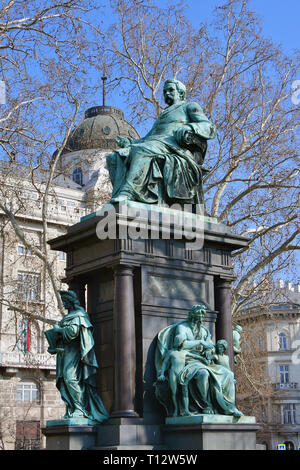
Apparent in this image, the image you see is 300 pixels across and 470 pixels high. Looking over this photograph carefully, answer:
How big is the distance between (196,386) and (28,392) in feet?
107

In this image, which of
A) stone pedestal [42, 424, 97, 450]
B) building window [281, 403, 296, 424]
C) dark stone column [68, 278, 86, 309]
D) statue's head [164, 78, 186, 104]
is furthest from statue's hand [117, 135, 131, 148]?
building window [281, 403, 296, 424]

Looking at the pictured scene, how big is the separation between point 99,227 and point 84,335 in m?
1.45

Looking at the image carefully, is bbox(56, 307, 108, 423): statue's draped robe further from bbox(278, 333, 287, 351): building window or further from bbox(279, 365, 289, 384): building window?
bbox(279, 365, 289, 384): building window

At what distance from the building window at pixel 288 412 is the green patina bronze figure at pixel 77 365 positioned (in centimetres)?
5328

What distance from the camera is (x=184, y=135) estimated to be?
34.6 ft

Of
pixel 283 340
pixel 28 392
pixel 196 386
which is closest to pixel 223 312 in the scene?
pixel 196 386

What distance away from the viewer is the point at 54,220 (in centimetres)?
3750

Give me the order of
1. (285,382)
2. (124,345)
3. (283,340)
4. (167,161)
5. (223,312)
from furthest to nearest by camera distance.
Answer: (283,340) → (285,382) → (223,312) → (167,161) → (124,345)

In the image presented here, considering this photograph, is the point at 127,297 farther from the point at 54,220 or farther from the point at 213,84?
the point at 54,220

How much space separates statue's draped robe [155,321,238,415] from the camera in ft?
29.5

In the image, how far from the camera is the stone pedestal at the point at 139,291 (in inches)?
359

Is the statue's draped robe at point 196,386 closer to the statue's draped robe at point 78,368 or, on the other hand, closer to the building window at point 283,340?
the statue's draped robe at point 78,368

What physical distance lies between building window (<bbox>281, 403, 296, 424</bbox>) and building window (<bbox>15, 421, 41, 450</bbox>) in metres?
27.2

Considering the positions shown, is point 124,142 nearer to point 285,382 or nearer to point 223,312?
point 223,312
